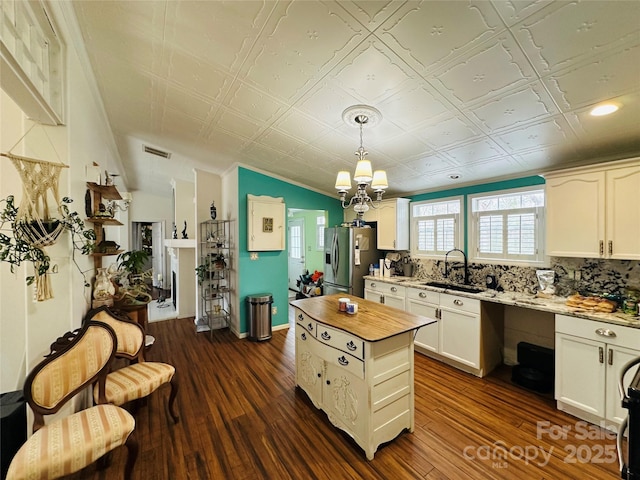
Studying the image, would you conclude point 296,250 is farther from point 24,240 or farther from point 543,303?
point 24,240

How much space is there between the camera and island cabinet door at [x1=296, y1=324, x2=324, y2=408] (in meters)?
2.30

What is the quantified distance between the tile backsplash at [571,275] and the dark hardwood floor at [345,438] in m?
1.13

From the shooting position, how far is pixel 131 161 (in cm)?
477

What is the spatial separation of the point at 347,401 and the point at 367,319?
2.10 ft

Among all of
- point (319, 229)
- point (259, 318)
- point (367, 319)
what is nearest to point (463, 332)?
point (367, 319)

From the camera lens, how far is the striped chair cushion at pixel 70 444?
49.2 inches

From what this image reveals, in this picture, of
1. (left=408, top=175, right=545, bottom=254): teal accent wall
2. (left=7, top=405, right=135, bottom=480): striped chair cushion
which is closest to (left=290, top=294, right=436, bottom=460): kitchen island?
(left=7, top=405, right=135, bottom=480): striped chair cushion

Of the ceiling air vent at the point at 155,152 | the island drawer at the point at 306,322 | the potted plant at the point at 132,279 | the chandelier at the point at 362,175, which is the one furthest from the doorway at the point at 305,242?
the chandelier at the point at 362,175

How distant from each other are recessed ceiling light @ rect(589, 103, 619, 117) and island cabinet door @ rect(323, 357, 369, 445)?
243 cm

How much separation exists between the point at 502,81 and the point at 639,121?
3.95 feet

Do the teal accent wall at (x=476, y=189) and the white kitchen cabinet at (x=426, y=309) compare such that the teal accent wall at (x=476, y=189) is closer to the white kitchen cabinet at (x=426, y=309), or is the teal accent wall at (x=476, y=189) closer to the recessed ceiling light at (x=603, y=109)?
the white kitchen cabinet at (x=426, y=309)

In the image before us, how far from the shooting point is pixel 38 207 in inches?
59.2

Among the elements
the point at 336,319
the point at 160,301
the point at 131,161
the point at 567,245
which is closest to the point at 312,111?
the point at 336,319

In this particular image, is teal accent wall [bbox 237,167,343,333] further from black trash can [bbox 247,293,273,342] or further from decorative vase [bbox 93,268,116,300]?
decorative vase [bbox 93,268,116,300]
